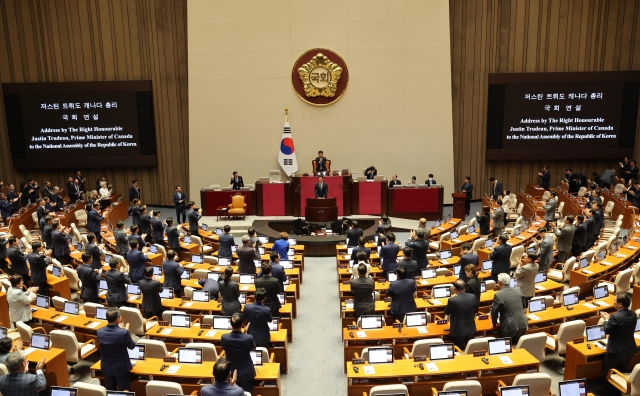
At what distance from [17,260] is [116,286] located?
8.81 ft

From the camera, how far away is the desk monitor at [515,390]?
549 cm

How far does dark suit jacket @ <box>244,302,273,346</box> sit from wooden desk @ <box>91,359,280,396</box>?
2.15ft

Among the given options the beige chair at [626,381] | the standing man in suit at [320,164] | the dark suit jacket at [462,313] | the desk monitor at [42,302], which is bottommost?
the beige chair at [626,381]

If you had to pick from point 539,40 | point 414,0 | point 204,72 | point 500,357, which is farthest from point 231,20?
point 500,357

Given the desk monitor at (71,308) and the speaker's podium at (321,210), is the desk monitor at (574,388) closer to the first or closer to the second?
the desk monitor at (71,308)

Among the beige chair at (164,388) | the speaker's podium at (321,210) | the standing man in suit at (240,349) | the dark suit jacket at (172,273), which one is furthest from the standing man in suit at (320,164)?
the beige chair at (164,388)

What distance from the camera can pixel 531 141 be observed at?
64.6 feet

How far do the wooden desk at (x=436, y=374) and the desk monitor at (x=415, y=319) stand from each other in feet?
3.86

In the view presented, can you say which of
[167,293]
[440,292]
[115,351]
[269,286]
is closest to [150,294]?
[167,293]

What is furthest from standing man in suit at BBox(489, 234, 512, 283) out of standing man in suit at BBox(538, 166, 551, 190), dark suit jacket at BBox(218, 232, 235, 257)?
standing man in suit at BBox(538, 166, 551, 190)

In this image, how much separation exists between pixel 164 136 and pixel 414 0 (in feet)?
35.1

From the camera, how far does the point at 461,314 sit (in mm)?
6984

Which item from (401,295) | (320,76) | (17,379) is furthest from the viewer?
(320,76)

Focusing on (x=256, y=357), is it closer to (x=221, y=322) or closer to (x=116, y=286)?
(x=221, y=322)
